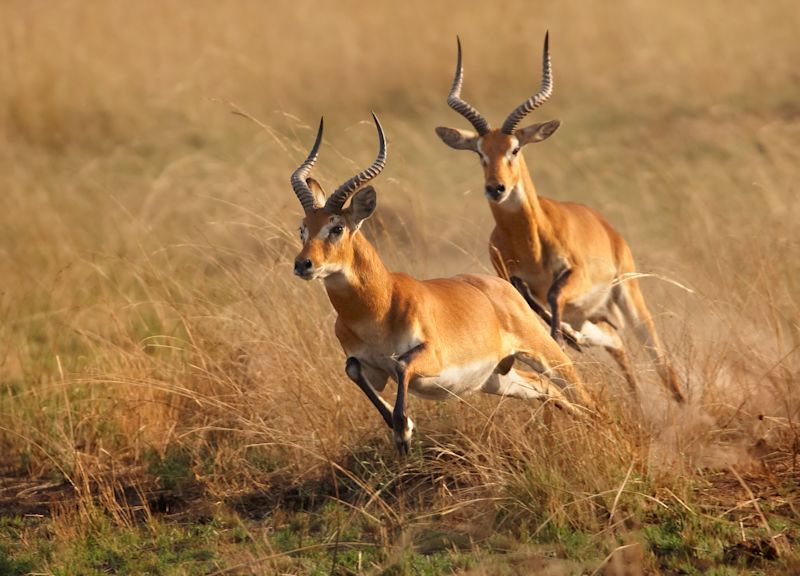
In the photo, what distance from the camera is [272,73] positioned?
66.7 ft

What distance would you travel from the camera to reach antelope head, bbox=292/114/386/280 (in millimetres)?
6074

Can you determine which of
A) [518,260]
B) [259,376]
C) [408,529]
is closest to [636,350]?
[518,260]

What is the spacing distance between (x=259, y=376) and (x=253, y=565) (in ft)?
6.75

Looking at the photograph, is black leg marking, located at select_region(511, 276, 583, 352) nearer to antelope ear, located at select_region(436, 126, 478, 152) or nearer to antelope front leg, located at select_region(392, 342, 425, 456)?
antelope ear, located at select_region(436, 126, 478, 152)

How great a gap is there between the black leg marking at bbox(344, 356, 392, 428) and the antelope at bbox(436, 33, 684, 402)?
6.57ft

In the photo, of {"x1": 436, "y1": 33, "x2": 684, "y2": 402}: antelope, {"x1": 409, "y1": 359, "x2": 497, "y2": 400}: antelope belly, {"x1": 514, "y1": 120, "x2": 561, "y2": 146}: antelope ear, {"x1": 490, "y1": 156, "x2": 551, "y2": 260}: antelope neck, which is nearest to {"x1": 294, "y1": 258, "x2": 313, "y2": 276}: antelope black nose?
{"x1": 409, "y1": 359, "x2": 497, "y2": 400}: antelope belly

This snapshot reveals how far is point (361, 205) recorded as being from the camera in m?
6.35

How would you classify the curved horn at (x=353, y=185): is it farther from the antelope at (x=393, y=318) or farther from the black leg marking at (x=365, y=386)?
the black leg marking at (x=365, y=386)

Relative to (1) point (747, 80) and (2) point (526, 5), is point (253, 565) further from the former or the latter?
(2) point (526, 5)

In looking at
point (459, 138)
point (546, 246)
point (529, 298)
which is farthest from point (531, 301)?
point (459, 138)

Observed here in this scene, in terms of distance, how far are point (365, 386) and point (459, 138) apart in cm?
289

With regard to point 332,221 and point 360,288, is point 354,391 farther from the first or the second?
point 332,221

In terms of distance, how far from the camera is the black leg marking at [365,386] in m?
6.38

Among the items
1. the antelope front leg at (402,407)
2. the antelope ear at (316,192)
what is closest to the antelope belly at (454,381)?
the antelope front leg at (402,407)
